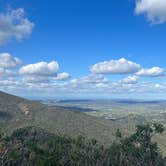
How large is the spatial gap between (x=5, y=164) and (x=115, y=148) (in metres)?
34.8

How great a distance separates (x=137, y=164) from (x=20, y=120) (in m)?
124

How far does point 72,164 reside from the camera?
2886 inches

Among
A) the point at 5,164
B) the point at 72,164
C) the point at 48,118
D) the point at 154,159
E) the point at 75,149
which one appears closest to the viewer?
the point at 5,164

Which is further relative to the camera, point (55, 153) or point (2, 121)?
point (2, 121)

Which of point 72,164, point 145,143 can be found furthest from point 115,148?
point 72,164

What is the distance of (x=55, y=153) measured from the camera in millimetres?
74688

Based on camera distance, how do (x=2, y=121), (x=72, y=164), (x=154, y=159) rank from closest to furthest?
(x=72, y=164)
(x=154, y=159)
(x=2, y=121)

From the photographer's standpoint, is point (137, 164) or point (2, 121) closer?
point (137, 164)

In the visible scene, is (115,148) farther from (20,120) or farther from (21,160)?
(20,120)

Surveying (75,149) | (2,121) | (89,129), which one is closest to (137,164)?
(75,149)

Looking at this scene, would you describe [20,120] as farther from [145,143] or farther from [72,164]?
[72,164]

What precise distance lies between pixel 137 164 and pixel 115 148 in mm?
13592

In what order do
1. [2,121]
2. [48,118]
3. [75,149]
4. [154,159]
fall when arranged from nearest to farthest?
[75,149], [154,159], [2,121], [48,118]

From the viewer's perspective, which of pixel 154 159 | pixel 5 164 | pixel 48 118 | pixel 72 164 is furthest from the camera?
pixel 48 118
